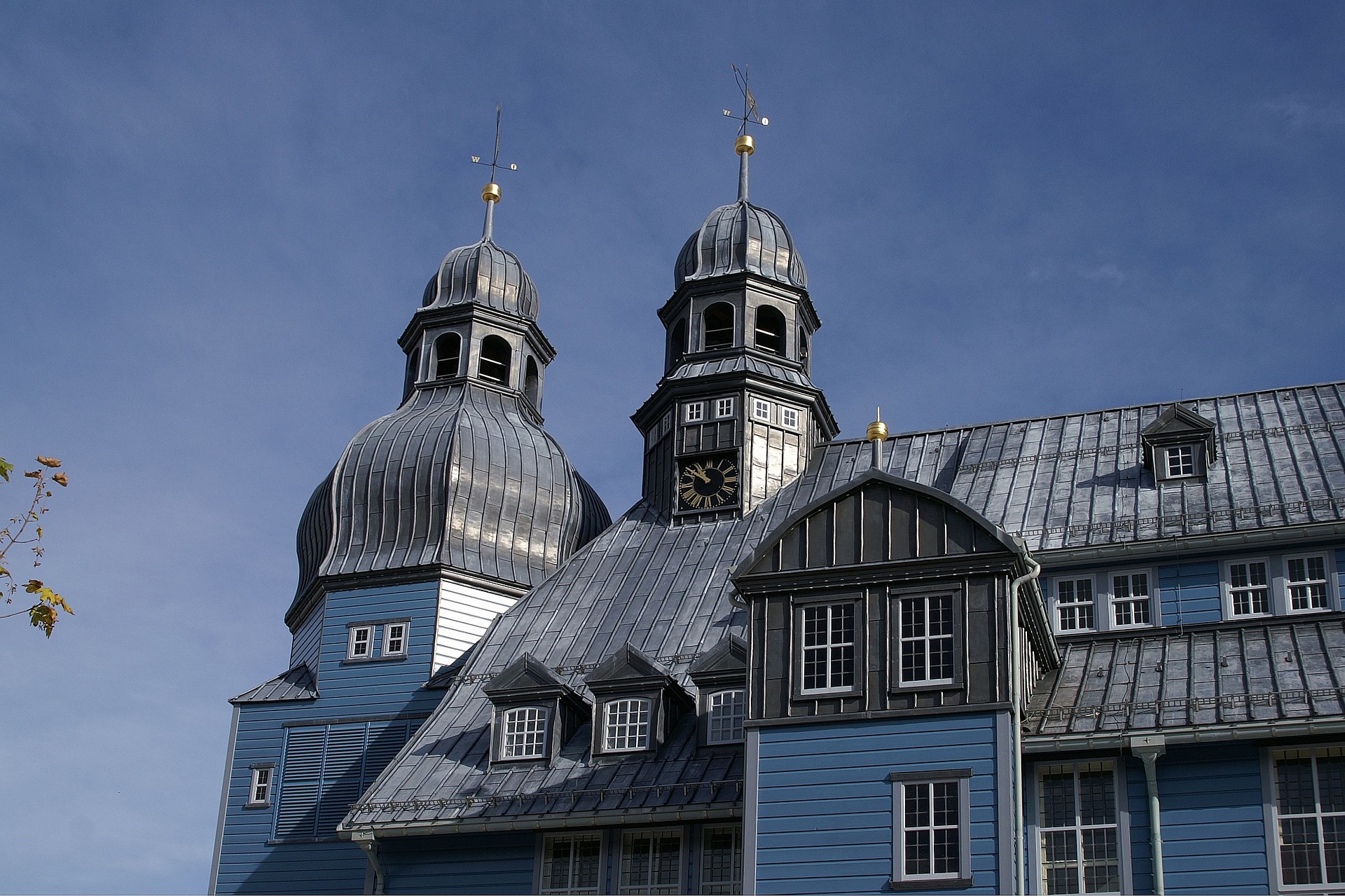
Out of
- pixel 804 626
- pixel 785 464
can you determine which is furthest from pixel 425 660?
pixel 804 626

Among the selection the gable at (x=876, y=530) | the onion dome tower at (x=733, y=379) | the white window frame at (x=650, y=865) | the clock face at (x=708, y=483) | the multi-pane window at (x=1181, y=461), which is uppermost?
the onion dome tower at (x=733, y=379)

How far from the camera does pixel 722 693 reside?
32156 mm

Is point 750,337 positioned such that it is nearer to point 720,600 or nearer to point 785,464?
point 785,464

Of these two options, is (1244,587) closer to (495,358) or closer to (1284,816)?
(1284,816)

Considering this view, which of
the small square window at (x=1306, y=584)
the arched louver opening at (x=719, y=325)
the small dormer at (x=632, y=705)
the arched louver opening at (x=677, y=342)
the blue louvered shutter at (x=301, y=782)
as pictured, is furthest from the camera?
the arched louver opening at (x=677, y=342)

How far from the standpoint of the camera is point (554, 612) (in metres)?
38.8

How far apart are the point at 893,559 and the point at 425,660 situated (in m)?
14.6

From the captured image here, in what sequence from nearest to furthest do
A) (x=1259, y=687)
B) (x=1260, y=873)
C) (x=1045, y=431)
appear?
(x=1260, y=873), (x=1259, y=687), (x=1045, y=431)

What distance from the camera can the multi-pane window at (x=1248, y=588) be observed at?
32.8m

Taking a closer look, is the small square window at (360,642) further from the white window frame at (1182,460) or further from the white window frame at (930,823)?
the white window frame at (1182,460)

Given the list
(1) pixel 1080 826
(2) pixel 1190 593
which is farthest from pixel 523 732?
(2) pixel 1190 593

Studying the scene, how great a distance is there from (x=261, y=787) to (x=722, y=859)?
13127 mm

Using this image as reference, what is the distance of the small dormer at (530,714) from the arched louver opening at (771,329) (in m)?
15.0

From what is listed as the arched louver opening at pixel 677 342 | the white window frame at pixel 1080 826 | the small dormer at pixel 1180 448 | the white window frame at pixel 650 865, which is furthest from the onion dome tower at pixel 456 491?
the white window frame at pixel 1080 826
